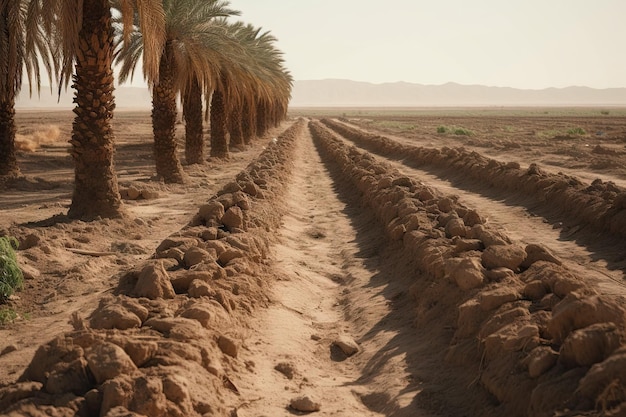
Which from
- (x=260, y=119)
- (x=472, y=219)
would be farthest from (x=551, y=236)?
(x=260, y=119)

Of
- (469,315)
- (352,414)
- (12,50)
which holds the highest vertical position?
(12,50)

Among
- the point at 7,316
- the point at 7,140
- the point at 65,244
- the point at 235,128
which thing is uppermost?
the point at 235,128

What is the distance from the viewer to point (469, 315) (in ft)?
15.2

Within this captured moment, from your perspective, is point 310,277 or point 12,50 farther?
point 12,50

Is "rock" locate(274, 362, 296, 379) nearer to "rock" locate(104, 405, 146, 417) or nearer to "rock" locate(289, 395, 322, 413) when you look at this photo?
"rock" locate(289, 395, 322, 413)

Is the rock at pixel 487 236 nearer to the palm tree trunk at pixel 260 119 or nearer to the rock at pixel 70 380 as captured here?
the rock at pixel 70 380

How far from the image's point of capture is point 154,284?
187 inches

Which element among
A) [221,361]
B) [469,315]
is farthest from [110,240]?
[469,315]

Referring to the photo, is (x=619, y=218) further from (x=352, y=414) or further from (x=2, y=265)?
(x=2, y=265)

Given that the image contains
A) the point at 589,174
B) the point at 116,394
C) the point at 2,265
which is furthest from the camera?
the point at 589,174

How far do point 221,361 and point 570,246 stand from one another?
5620 millimetres

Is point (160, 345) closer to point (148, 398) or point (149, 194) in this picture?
point (148, 398)

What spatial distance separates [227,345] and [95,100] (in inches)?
263

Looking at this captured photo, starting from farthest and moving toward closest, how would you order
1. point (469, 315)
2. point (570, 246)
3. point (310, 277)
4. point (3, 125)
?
point (3, 125)
point (570, 246)
point (310, 277)
point (469, 315)
